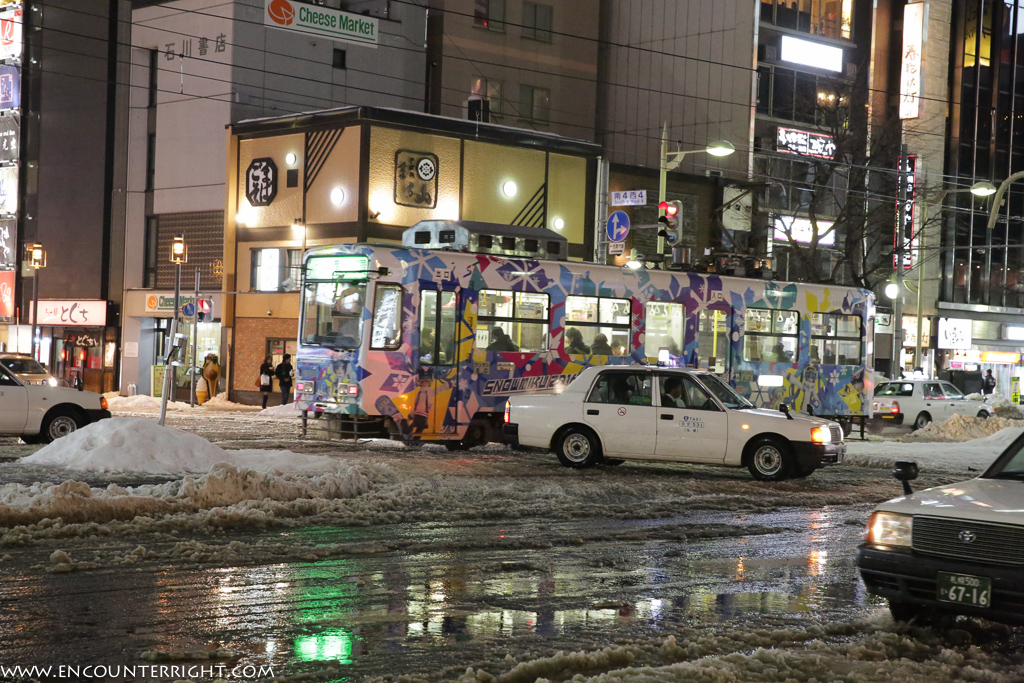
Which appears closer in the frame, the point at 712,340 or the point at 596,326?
the point at 596,326

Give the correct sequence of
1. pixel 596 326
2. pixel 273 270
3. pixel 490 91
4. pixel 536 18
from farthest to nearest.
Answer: pixel 536 18
pixel 490 91
pixel 273 270
pixel 596 326

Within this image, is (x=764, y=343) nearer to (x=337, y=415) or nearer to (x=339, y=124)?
(x=337, y=415)

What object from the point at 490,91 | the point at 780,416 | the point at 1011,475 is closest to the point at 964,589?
the point at 1011,475

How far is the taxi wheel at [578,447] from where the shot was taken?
17.5 meters

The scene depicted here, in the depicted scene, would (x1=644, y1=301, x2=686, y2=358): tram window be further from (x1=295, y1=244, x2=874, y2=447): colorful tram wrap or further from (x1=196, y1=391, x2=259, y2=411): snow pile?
(x1=196, y1=391, x2=259, y2=411): snow pile

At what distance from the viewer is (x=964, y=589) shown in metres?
6.89

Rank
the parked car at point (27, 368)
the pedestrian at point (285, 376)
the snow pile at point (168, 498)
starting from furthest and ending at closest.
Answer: the pedestrian at point (285, 376) → the parked car at point (27, 368) → the snow pile at point (168, 498)

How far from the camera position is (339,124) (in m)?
35.4

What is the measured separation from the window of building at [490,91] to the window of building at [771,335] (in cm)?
2171

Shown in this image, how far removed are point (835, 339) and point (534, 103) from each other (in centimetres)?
2304

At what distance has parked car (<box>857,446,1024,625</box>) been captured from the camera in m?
6.76

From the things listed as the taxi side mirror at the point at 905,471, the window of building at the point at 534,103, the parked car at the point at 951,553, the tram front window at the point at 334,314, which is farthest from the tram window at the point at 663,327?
the window of building at the point at 534,103

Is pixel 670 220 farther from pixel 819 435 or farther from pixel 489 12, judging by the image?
pixel 489 12

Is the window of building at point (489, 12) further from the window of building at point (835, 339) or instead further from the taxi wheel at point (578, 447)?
the taxi wheel at point (578, 447)
